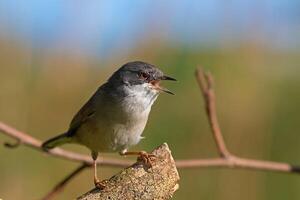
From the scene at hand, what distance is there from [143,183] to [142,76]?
1.82m

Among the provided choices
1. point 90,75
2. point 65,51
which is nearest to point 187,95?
point 90,75

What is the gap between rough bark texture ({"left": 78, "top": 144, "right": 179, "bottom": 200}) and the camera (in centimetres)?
148

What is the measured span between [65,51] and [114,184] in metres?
6.10

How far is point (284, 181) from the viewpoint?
7180mm

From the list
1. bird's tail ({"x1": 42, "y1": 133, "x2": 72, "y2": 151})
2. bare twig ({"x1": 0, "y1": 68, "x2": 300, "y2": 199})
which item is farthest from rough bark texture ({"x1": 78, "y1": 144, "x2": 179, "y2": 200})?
bird's tail ({"x1": 42, "y1": 133, "x2": 72, "y2": 151})

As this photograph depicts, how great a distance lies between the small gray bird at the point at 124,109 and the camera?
326 cm

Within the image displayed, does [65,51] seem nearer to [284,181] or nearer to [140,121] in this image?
[284,181]

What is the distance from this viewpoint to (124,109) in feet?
10.9

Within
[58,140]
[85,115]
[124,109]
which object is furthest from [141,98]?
[58,140]

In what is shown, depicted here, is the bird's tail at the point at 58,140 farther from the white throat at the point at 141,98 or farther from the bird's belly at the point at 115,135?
the white throat at the point at 141,98

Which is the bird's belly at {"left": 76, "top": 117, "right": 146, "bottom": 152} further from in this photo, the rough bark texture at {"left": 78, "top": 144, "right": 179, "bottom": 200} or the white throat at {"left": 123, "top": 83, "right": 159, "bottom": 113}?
the rough bark texture at {"left": 78, "top": 144, "right": 179, "bottom": 200}

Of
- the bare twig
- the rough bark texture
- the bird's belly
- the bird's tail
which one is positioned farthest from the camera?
the bird's tail

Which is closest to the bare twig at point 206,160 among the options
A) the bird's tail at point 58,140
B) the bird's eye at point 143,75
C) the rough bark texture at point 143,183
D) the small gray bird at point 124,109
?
the small gray bird at point 124,109

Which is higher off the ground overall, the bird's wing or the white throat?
the white throat
